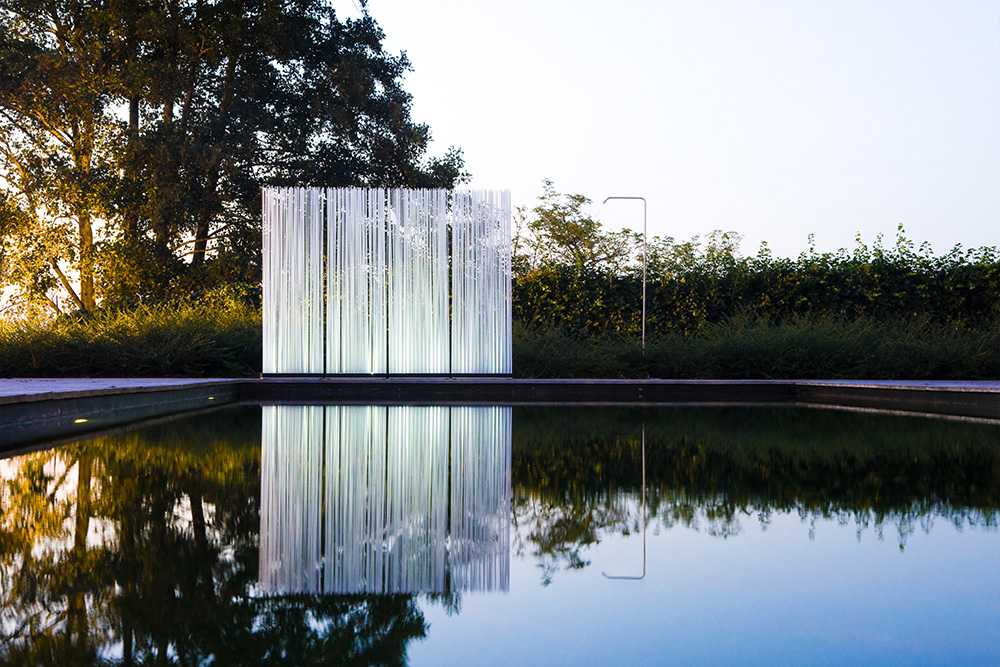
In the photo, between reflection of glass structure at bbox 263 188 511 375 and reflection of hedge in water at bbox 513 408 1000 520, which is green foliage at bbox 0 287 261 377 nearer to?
reflection of glass structure at bbox 263 188 511 375

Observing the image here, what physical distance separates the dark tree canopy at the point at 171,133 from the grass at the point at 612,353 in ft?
7.76

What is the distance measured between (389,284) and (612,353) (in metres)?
2.97

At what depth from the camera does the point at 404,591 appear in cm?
212

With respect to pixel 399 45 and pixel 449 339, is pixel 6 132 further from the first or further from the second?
pixel 449 339

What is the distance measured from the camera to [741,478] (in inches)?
155

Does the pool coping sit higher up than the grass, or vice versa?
the grass

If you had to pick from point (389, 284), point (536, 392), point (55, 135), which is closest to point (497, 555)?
point (536, 392)

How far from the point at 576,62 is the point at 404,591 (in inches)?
475

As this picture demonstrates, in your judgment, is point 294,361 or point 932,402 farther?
point 294,361

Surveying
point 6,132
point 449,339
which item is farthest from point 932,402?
point 6,132

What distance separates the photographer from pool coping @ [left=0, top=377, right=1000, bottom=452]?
7.57 meters

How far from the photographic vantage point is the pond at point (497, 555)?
1.76 m

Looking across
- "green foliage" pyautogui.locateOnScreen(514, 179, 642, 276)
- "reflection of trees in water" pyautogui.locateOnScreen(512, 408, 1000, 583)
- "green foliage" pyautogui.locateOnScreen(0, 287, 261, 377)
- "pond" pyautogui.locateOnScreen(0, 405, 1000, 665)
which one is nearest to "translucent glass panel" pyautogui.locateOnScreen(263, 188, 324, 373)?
"green foliage" pyautogui.locateOnScreen(0, 287, 261, 377)

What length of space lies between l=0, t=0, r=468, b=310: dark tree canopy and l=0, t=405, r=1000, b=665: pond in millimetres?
8812
